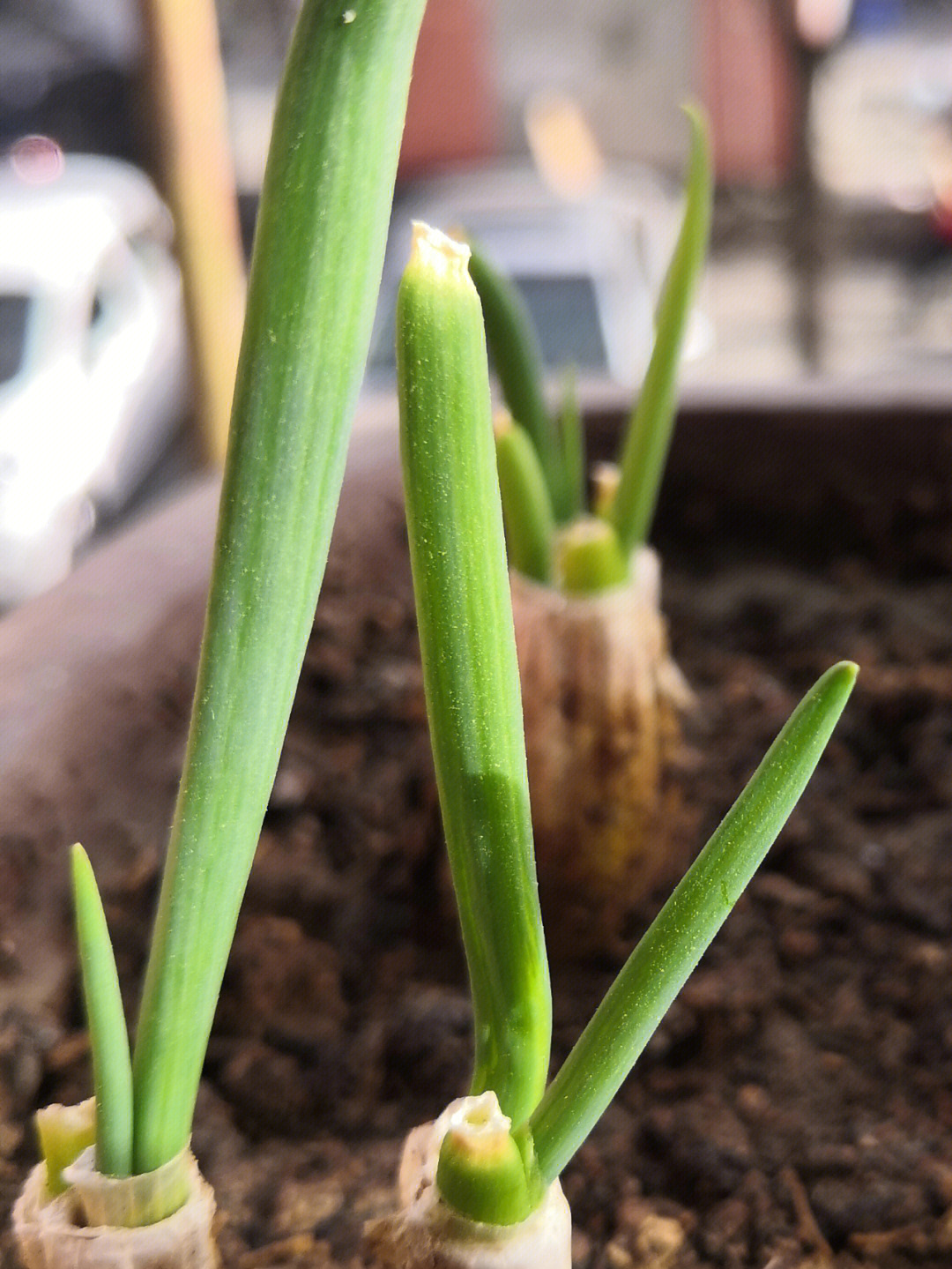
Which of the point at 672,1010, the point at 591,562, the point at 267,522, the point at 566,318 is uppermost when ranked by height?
the point at 267,522

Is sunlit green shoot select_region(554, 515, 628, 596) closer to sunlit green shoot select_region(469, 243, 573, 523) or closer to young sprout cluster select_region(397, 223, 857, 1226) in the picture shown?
sunlit green shoot select_region(469, 243, 573, 523)

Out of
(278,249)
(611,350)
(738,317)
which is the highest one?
(278,249)

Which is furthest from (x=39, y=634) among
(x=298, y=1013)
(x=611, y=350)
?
(x=611, y=350)

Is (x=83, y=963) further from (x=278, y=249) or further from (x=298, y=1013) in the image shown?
(x=298, y=1013)

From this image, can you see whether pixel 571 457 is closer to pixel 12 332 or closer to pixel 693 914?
pixel 693 914

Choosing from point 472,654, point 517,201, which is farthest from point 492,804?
point 517,201

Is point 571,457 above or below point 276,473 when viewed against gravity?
below
